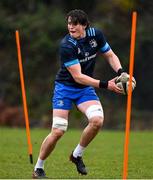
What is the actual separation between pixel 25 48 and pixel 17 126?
4354mm

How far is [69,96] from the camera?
33.3ft

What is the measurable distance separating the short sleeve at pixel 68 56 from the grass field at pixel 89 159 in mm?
1655

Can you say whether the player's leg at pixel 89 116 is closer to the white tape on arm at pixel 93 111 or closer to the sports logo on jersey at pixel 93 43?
the white tape on arm at pixel 93 111

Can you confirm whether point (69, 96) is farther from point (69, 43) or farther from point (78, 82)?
point (69, 43)

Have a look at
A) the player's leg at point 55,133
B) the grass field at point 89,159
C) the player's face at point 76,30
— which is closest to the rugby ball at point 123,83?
the player's face at point 76,30

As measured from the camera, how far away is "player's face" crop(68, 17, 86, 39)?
977 cm

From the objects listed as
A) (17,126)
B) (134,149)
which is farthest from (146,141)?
(17,126)

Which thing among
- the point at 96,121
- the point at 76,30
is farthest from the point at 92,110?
Answer: the point at 76,30

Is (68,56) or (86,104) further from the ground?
(68,56)

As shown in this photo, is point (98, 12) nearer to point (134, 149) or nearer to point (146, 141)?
point (146, 141)

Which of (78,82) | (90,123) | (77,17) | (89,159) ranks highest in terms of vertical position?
(77,17)

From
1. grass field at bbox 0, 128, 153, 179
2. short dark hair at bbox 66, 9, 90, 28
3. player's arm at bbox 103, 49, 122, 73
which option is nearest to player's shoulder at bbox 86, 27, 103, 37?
short dark hair at bbox 66, 9, 90, 28

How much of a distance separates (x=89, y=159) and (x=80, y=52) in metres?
4.01

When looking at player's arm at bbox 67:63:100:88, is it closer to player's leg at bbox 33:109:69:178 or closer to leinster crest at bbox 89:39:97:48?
leinster crest at bbox 89:39:97:48
